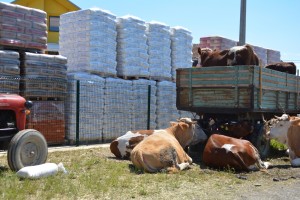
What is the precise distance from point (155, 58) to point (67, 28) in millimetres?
3224

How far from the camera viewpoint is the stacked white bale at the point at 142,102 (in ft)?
48.6

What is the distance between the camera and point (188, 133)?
34.7ft

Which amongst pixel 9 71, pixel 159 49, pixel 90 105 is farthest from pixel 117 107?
pixel 9 71

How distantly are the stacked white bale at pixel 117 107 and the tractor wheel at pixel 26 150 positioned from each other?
537 centimetres

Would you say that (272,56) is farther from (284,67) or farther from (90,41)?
(90,41)

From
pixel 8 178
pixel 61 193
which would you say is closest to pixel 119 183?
Answer: pixel 61 193

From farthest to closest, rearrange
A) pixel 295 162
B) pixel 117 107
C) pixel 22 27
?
pixel 117 107, pixel 22 27, pixel 295 162

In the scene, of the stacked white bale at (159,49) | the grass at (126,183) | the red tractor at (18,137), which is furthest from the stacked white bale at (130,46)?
the red tractor at (18,137)

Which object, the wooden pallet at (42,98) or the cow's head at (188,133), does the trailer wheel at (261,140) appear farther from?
the wooden pallet at (42,98)

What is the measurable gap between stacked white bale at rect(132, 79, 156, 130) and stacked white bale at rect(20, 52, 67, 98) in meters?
2.71

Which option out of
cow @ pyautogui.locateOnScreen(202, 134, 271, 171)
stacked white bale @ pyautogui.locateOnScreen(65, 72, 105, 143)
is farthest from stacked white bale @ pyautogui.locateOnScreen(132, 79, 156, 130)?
cow @ pyautogui.locateOnScreen(202, 134, 271, 171)

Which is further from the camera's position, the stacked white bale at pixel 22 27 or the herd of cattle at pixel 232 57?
the stacked white bale at pixel 22 27

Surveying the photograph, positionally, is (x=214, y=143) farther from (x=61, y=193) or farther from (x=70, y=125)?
(x=70, y=125)

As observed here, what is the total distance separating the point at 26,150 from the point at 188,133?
13.1 feet
